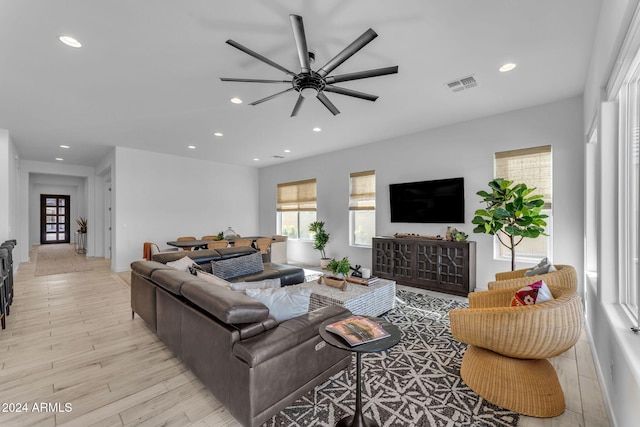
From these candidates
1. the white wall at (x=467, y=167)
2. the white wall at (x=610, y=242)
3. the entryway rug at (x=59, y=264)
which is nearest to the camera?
the white wall at (x=610, y=242)

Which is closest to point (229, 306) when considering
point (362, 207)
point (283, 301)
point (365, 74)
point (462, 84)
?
point (283, 301)

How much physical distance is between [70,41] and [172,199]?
5.19 m

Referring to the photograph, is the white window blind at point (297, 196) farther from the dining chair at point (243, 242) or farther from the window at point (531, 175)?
the window at point (531, 175)

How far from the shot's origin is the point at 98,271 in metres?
6.54

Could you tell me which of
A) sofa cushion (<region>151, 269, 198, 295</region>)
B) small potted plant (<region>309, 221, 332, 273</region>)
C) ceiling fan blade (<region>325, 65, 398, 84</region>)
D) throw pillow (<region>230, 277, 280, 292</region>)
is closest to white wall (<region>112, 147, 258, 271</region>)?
small potted plant (<region>309, 221, 332, 273</region>)

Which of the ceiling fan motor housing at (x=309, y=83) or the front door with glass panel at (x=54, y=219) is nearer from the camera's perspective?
the ceiling fan motor housing at (x=309, y=83)

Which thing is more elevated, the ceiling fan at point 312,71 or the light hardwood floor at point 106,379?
the ceiling fan at point 312,71

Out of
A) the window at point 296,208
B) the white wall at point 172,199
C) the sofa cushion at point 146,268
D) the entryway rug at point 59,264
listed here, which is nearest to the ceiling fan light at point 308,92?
the sofa cushion at point 146,268

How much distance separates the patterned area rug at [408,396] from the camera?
6.01 ft

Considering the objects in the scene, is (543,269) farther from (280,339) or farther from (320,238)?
(320,238)

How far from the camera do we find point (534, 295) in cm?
210

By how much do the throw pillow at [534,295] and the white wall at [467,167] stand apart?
250 centimetres

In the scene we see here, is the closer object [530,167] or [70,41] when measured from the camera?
[70,41]

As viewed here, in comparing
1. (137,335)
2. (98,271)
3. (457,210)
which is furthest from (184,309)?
(98,271)
